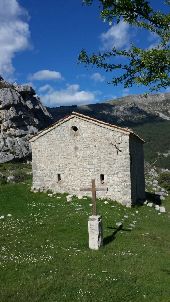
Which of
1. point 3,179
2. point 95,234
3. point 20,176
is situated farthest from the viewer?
point 20,176

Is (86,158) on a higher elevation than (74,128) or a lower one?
lower

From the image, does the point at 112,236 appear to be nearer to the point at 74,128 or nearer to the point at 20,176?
the point at 74,128

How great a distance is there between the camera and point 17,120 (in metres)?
73.2

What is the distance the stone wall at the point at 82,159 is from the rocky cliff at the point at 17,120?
91.5 ft

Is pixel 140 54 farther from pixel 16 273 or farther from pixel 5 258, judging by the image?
pixel 5 258

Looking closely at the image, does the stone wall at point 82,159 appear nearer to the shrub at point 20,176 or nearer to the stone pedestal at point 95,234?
the shrub at point 20,176

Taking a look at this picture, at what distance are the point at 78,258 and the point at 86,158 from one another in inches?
688

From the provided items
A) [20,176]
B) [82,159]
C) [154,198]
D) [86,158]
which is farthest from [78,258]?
[20,176]

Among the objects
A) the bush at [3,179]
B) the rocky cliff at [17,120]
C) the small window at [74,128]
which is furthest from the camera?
the rocky cliff at [17,120]

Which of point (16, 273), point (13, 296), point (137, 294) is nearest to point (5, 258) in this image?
point (16, 273)

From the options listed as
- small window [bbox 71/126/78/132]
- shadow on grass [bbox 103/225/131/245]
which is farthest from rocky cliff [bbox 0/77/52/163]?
shadow on grass [bbox 103/225/131/245]

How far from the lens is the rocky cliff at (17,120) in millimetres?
66188

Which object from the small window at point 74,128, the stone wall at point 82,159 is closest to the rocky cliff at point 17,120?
the stone wall at point 82,159

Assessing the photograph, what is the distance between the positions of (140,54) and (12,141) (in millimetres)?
57529
